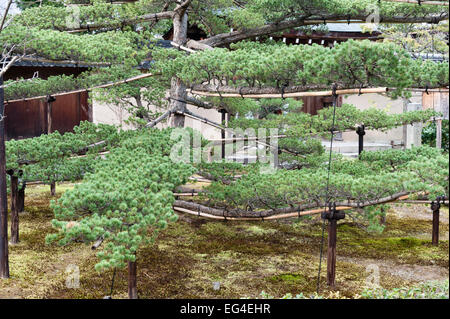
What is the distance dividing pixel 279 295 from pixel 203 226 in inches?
138

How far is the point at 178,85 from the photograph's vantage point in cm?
877

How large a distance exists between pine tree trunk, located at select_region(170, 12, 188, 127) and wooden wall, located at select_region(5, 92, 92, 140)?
17.0 ft

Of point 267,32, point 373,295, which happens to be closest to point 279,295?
point 373,295

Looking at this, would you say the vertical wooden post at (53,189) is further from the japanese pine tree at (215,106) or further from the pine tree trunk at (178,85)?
the pine tree trunk at (178,85)

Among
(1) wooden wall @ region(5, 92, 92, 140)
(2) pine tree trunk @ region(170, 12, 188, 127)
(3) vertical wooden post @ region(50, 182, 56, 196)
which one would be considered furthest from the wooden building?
(2) pine tree trunk @ region(170, 12, 188, 127)

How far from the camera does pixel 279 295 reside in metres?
5.87

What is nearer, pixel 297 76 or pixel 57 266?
pixel 297 76

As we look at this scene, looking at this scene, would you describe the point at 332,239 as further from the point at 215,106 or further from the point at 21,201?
the point at 21,201

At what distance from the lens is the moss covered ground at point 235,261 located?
6.05m

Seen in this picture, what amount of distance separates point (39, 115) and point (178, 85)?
21.9ft

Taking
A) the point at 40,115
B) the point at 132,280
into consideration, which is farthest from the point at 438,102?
the point at 132,280

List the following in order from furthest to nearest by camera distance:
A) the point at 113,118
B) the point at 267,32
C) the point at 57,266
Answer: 1. the point at 113,118
2. the point at 267,32
3. the point at 57,266

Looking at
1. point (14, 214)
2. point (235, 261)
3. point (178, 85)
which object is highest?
point (178, 85)
